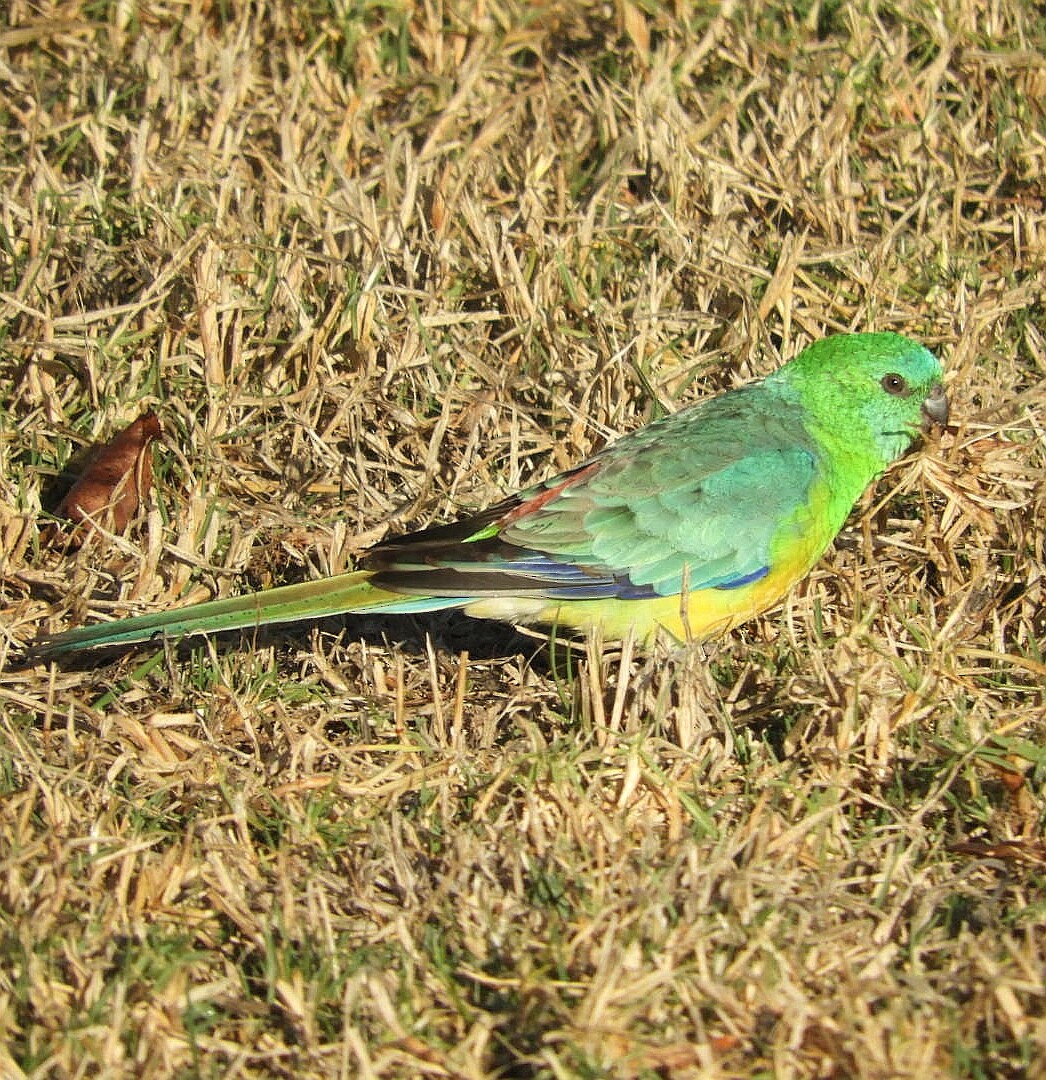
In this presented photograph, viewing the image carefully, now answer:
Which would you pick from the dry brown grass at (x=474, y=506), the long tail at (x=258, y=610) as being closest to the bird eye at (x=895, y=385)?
the dry brown grass at (x=474, y=506)

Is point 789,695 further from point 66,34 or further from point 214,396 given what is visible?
point 66,34

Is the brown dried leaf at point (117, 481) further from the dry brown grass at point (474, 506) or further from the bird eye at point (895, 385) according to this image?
the bird eye at point (895, 385)

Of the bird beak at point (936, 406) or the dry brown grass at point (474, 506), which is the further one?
the bird beak at point (936, 406)

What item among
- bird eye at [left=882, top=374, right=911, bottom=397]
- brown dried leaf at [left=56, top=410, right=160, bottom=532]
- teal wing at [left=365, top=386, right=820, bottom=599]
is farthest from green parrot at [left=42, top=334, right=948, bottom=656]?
brown dried leaf at [left=56, top=410, right=160, bottom=532]

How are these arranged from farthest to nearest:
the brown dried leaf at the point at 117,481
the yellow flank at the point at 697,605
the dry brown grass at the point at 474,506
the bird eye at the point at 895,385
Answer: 1. the brown dried leaf at the point at 117,481
2. the bird eye at the point at 895,385
3. the yellow flank at the point at 697,605
4. the dry brown grass at the point at 474,506

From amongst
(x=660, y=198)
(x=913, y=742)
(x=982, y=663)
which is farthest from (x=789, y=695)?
(x=660, y=198)

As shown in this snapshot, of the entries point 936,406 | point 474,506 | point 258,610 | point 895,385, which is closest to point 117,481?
point 258,610
